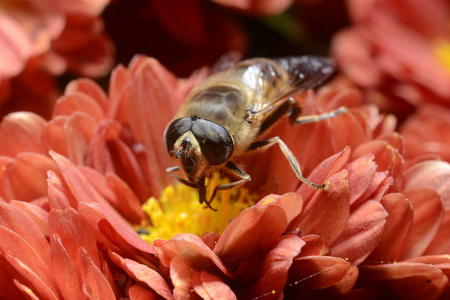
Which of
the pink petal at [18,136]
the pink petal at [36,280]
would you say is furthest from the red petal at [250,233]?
the pink petal at [18,136]

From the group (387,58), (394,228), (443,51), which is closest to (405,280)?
(394,228)

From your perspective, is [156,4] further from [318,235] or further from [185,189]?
[318,235]

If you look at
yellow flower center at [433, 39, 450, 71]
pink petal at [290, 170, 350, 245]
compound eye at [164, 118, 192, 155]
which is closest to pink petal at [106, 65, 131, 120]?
compound eye at [164, 118, 192, 155]

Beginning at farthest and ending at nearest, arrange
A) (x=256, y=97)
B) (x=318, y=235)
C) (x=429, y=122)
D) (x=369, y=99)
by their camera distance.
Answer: (x=369, y=99) < (x=429, y=122) < (x=256, y=97) < (x=318, y=235)

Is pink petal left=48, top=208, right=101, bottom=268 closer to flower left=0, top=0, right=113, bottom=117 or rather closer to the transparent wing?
the transparent wing

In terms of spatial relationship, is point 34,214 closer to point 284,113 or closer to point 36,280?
point 36,280

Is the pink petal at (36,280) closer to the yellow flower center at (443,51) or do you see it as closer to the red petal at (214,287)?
the red petal at (214,287)

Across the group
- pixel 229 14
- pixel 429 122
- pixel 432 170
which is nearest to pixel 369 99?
pixel 429 122
